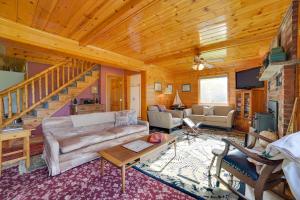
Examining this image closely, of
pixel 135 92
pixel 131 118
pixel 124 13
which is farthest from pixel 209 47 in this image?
pixel 135 92

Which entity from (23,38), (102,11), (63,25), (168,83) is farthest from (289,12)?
(168,83)

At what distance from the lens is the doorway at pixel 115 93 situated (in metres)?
6.29

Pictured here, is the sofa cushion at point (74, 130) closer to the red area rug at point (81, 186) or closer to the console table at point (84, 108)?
the red area rug at point (81, 186)

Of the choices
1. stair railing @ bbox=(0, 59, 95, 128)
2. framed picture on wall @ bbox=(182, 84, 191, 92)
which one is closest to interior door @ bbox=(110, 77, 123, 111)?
stair railing @ bbox=(0, 59, 95, 128)

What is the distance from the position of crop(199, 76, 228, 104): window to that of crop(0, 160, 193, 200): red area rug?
476cm

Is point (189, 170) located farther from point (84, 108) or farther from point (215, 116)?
point (84, 108)

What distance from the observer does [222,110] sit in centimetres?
529

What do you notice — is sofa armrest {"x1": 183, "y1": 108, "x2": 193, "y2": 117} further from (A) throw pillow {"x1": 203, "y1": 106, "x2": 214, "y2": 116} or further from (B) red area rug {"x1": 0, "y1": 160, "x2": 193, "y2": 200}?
(B) red area rug {"x1": 0, "y1": 160, "x2": 193, "y2": 200}

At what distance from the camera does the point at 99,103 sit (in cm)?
546

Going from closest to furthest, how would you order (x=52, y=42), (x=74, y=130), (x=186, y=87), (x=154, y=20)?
1. (x=154, y=20)
2. (x=52, y=42)
3. (x=74, y=130)
4. (x=186, y=87)

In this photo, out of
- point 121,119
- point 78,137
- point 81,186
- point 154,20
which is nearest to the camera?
point 81,186

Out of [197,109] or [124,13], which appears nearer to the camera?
[124,13]

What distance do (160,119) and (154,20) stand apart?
10.4 ft

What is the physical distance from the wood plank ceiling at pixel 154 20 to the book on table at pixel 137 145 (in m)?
1.94
